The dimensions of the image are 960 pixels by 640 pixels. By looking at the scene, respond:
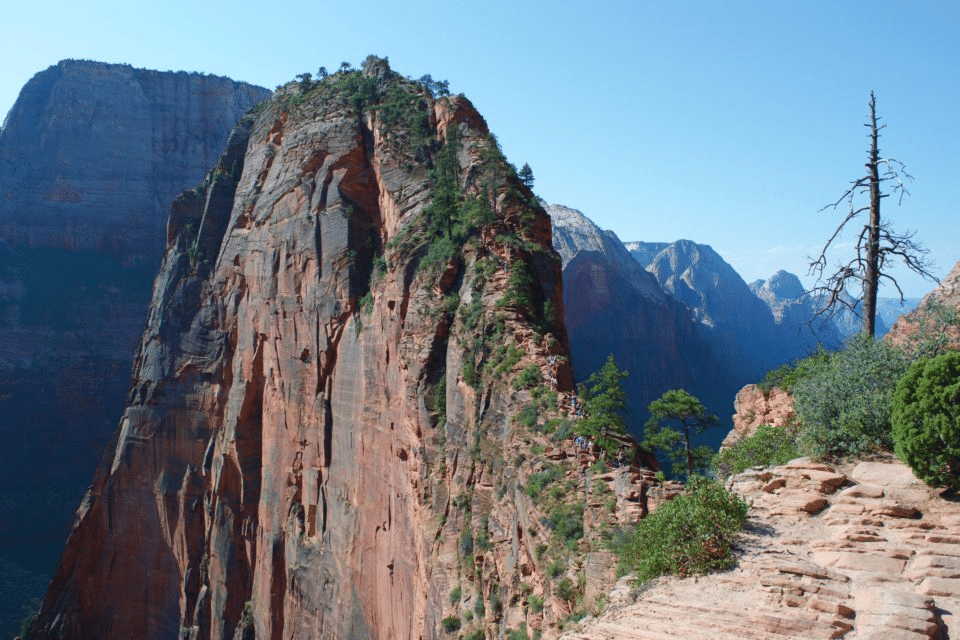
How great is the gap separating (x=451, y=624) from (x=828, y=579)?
16.4 meters

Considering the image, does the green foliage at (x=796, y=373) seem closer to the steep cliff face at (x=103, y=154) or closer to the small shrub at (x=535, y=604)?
the small shrub at (x=535, y=604)

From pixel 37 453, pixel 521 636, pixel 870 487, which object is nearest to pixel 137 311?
pixel 37 453

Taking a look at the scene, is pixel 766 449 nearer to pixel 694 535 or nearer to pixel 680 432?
pixel 680 432

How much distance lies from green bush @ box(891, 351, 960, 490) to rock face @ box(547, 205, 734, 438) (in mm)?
96114

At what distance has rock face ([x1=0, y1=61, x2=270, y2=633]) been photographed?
89.2 metres

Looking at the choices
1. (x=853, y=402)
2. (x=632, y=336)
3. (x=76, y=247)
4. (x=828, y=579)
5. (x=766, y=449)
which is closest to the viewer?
(x=828, y=579)

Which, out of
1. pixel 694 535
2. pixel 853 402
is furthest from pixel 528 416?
pixel 694 535

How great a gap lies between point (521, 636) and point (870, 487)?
34.8ft

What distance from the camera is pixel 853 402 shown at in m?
18.0

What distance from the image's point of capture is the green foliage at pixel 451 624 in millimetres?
25328

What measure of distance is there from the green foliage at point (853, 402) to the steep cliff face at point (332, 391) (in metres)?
8.51

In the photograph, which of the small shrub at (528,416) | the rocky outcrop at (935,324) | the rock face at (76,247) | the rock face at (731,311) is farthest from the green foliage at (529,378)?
the rock face at (731,311)

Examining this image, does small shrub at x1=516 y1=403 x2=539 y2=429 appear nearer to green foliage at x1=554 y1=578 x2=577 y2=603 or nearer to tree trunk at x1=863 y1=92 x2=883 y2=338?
green foliage at x1=554 y1=578 x2=577 y2=603

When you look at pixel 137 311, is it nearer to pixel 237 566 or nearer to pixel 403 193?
pixel 237 566
